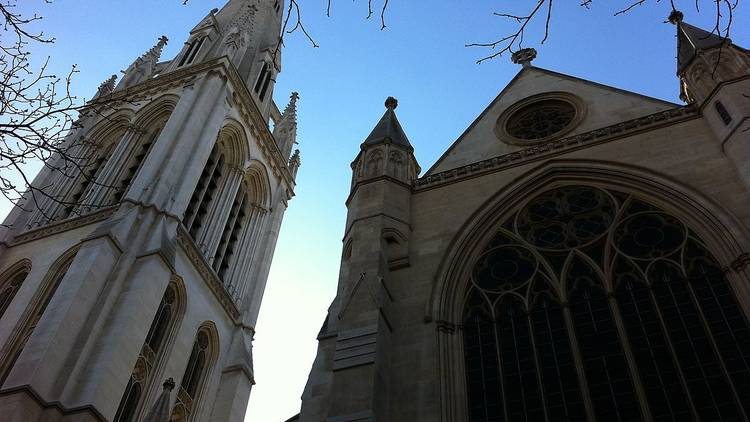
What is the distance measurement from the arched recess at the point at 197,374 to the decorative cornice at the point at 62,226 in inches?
194

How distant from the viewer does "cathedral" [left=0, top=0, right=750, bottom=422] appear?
970 centimetres

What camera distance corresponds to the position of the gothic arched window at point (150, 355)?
773 inches

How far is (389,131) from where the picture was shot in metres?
16.0

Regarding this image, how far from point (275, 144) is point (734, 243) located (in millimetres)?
25942

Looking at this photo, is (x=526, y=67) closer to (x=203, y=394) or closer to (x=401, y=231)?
(x=401, y=231)

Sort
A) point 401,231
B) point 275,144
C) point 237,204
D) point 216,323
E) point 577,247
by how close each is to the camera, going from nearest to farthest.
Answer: point 577,247, point 401,231, point 216,323, point 237,204, point 275,144

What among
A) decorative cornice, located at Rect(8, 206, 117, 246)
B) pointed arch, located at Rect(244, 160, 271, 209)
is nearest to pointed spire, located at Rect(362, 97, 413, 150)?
decorative cornice, located at Rect(8, 206, 117, 246)

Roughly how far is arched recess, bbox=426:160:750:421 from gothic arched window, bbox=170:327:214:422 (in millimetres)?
13084

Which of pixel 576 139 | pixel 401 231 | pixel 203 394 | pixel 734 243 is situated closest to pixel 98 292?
pixel 203 394

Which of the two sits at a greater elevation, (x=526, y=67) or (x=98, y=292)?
(x=526, y=67)

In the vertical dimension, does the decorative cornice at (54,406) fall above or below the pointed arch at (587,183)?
below

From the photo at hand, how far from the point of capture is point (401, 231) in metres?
13.0

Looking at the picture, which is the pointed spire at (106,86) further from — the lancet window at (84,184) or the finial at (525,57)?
the finial at (525,57)

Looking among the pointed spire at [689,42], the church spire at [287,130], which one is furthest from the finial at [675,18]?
the church spire at [287,130]
